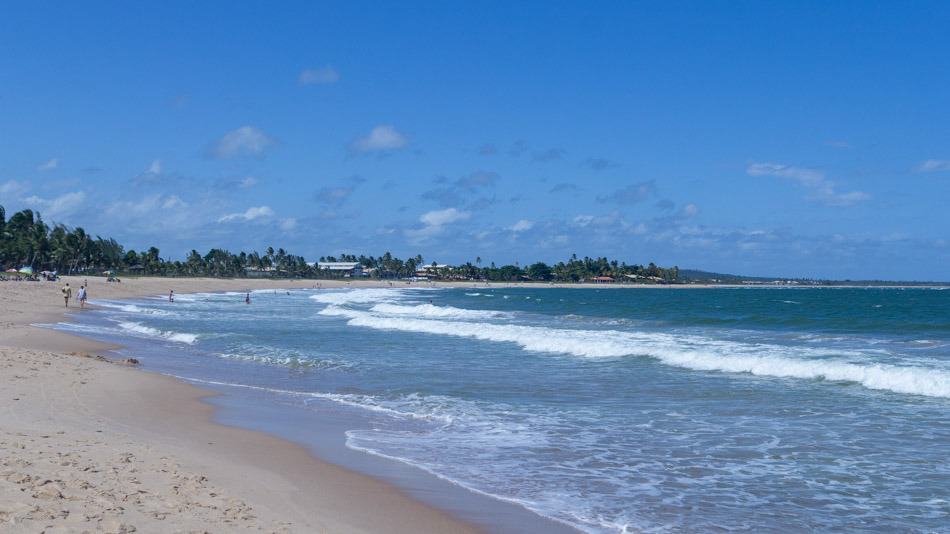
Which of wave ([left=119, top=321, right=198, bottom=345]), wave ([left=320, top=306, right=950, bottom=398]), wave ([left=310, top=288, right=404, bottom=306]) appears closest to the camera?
wave ([left=320, top=306, right=950, bottom=398])

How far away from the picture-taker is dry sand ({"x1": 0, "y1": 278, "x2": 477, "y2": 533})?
639 cm

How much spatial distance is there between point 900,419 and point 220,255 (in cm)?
18121

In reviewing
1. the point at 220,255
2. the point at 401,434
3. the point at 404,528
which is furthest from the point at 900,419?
the point at 220,255

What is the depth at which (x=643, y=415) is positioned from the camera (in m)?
13.7

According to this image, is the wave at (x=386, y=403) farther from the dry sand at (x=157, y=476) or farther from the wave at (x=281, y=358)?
the wave at (x=281, y=358)

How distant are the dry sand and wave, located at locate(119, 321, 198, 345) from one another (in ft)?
44.7

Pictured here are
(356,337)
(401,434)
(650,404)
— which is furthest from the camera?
(356,337)

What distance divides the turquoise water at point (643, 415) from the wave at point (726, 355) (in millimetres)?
80

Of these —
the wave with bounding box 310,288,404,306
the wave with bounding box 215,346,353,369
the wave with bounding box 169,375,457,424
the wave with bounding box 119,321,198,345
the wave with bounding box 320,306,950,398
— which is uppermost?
the wave with bounding box 310,288,404,306

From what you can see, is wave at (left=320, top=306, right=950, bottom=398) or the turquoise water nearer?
the turquoise water

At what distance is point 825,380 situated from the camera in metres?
18.9

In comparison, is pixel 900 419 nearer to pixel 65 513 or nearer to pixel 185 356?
pixel 65 513

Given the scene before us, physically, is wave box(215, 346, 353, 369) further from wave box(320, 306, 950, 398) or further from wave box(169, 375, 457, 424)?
wave box(320, 306, 950, 398)

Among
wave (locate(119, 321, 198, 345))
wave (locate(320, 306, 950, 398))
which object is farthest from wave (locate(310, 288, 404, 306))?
wave (locate(320, 306, 950, 398))
